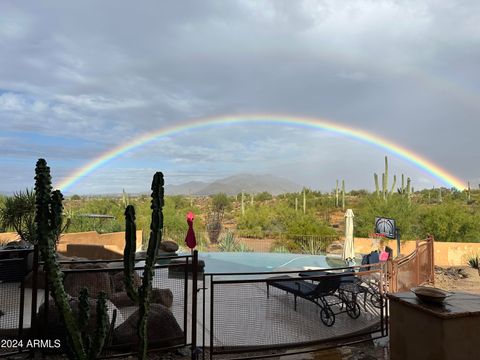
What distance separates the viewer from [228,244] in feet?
64.3

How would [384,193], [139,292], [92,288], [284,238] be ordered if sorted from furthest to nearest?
[384,193], [284,238], [92,288], [139,292]

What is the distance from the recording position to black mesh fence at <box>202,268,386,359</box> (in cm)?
502

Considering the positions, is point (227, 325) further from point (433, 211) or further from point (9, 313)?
point (433, 211)

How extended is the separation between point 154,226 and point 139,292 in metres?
0.56

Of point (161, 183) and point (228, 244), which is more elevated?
point (161, 183)

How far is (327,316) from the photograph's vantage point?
5746 millimetres

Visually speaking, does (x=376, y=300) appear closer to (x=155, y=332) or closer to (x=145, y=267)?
(x=155, y=332)

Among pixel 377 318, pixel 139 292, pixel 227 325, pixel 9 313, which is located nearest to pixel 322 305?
pixel 377 318

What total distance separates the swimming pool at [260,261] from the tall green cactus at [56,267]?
10.6 m

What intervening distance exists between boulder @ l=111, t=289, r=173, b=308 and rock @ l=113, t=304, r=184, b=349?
4.08 feet

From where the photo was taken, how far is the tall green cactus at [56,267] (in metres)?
2.87

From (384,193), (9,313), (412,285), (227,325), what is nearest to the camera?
(9,313)

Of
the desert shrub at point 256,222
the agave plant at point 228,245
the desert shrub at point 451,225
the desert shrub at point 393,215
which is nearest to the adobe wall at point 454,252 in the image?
the desert shrub at point 393,215

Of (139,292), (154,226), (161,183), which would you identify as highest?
(161,183)
